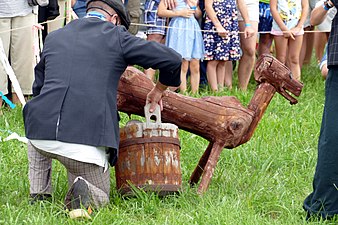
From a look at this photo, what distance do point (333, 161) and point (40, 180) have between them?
198 cm

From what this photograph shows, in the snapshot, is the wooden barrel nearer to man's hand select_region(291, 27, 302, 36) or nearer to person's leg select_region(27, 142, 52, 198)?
person's leg select_region(27, 142, 52, 198)

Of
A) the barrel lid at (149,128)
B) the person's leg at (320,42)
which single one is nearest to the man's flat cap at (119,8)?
the barrel lid at (149,128)

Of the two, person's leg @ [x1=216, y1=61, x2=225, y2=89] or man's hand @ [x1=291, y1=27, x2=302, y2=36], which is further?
man's hand @ [x1=291, y1=27, x2=302, y2=36]

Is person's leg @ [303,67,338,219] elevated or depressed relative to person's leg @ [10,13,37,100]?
elevated

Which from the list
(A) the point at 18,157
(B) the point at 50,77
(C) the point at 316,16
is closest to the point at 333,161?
(C) the point at 316,16

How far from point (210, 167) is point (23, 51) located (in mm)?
4026

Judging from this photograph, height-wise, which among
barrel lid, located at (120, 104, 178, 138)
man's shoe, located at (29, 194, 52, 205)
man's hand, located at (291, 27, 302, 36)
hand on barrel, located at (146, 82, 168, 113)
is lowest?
man's shoe, located at (29, 194, 52, 205)

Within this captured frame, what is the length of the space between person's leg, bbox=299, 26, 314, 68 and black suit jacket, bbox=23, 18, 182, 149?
6.90m

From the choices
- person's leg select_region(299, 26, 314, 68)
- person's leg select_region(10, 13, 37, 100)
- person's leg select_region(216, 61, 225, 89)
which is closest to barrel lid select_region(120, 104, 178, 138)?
person's leg select_region(10, 13, 37, 100)

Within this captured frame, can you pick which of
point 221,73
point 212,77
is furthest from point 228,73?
point 212,77

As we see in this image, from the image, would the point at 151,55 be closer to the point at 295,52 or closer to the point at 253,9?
the point at 253,9

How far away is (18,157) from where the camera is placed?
24.1 feet

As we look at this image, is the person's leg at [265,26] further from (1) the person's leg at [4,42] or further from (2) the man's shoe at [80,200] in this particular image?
(2) the man's shoe at [80,200]

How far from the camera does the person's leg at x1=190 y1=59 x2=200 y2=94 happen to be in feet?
34.3
